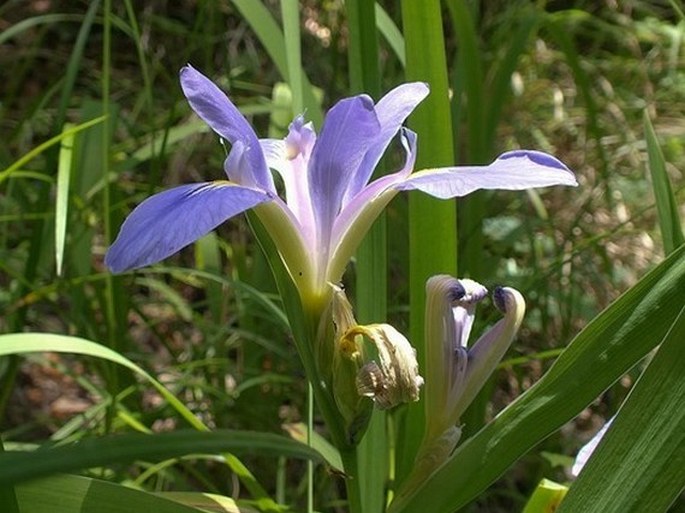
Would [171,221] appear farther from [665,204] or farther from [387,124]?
[665,204]

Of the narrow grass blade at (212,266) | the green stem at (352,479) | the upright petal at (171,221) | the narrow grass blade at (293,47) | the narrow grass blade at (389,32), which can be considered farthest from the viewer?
the narrow grass blade at (212,266)

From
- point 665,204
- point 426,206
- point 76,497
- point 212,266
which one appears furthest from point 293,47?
point 212,266

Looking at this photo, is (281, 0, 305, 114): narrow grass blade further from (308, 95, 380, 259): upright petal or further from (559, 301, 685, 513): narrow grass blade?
(559, 301, 685, 513): narrow grass blade

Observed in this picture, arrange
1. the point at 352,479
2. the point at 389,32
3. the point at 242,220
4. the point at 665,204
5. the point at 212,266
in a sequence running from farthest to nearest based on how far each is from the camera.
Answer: the point at 242,220 → the point at 212,266 → the point at 389,32 → the point at 665,204 → the point at 352,479

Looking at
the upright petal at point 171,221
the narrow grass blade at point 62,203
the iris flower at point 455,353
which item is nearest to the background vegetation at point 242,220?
the narrow grass blade at point 62,203

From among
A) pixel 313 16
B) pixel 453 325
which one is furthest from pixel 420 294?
pixel 313 16

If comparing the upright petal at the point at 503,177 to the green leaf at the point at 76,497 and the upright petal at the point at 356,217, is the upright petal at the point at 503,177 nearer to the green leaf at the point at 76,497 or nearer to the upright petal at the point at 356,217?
the upright petal at the point at 356,217
